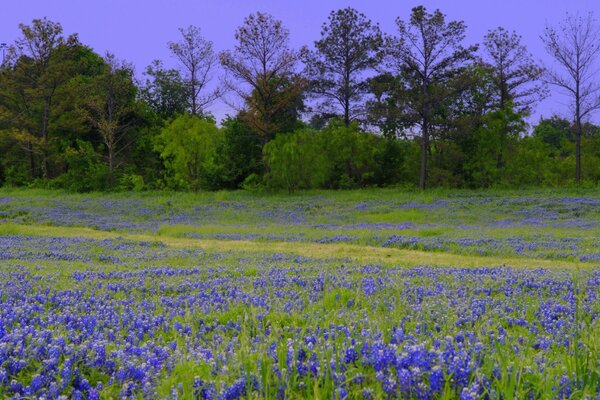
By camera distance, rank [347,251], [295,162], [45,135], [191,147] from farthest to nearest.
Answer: [45,135] < [191,147] < [295,162] < [347,251]

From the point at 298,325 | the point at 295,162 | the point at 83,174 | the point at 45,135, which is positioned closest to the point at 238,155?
the point at 295,162

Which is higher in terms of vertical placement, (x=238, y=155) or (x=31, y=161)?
(x=238, y=155)

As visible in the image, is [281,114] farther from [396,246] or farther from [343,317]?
[343,317]

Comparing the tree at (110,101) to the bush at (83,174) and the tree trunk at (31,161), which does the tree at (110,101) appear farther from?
the tree trunk at (31,161)

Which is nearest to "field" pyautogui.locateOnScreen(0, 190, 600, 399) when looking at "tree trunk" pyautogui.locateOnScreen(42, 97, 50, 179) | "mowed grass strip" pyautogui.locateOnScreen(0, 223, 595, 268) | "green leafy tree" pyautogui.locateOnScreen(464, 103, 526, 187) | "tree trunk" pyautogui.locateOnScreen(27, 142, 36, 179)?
"mowed grass strip" pyautogui.locateOnScreen(0, 223, 595, 268)

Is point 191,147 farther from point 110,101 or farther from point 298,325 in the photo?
point 298,325

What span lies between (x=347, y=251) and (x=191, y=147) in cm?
2990

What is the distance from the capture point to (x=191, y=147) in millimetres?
44156

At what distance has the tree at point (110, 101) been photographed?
1859 inches

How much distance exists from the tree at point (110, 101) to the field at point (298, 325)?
31.4 m

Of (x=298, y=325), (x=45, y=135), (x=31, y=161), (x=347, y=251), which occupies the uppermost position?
(x=45, y=135)

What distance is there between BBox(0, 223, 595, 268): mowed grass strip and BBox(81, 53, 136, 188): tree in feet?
80.1

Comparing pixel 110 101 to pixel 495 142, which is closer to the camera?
pixel 495 142

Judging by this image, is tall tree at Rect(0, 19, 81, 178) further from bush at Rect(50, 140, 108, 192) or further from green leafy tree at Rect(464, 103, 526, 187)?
green leafy tree at Rect(464, 103, 526, 187)
